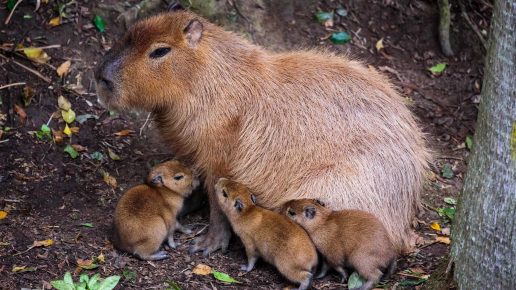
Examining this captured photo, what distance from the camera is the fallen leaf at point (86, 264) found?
17.9 ft

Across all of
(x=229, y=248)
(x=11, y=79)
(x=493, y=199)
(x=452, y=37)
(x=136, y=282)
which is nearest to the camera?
(x=493, y=199)

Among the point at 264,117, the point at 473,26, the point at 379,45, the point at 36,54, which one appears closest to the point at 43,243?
the point at 264,117

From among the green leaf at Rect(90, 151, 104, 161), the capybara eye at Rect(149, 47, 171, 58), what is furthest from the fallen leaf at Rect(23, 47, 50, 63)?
the capybara eye at Rect(149, 47, 171, 58)

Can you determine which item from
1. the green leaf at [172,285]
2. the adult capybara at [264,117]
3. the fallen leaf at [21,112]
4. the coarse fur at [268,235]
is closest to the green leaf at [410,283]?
the adult capybara at [264,117]

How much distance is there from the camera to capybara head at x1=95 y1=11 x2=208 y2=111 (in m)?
5.93

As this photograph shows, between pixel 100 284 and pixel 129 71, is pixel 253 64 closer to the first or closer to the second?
pixel 129 71

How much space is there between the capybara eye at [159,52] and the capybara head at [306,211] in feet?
5.10

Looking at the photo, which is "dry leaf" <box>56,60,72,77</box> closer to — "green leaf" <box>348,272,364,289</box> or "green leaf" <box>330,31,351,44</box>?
"green leaf" <box>330,31,351,44</box>

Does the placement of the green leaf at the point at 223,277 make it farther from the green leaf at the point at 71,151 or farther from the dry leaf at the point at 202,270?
the green leaf at the point at 71,151

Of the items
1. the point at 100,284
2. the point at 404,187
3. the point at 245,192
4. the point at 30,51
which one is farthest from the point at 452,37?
the point at 100,284

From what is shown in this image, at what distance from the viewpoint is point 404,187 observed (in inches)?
233

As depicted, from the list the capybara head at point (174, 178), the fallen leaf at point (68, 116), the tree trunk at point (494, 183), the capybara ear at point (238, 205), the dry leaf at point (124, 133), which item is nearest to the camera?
the tree trunk at point (494, 183)

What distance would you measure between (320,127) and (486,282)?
6.50ft

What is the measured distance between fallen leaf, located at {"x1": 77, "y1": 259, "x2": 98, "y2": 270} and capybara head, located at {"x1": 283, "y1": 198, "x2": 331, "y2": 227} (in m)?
1.48
